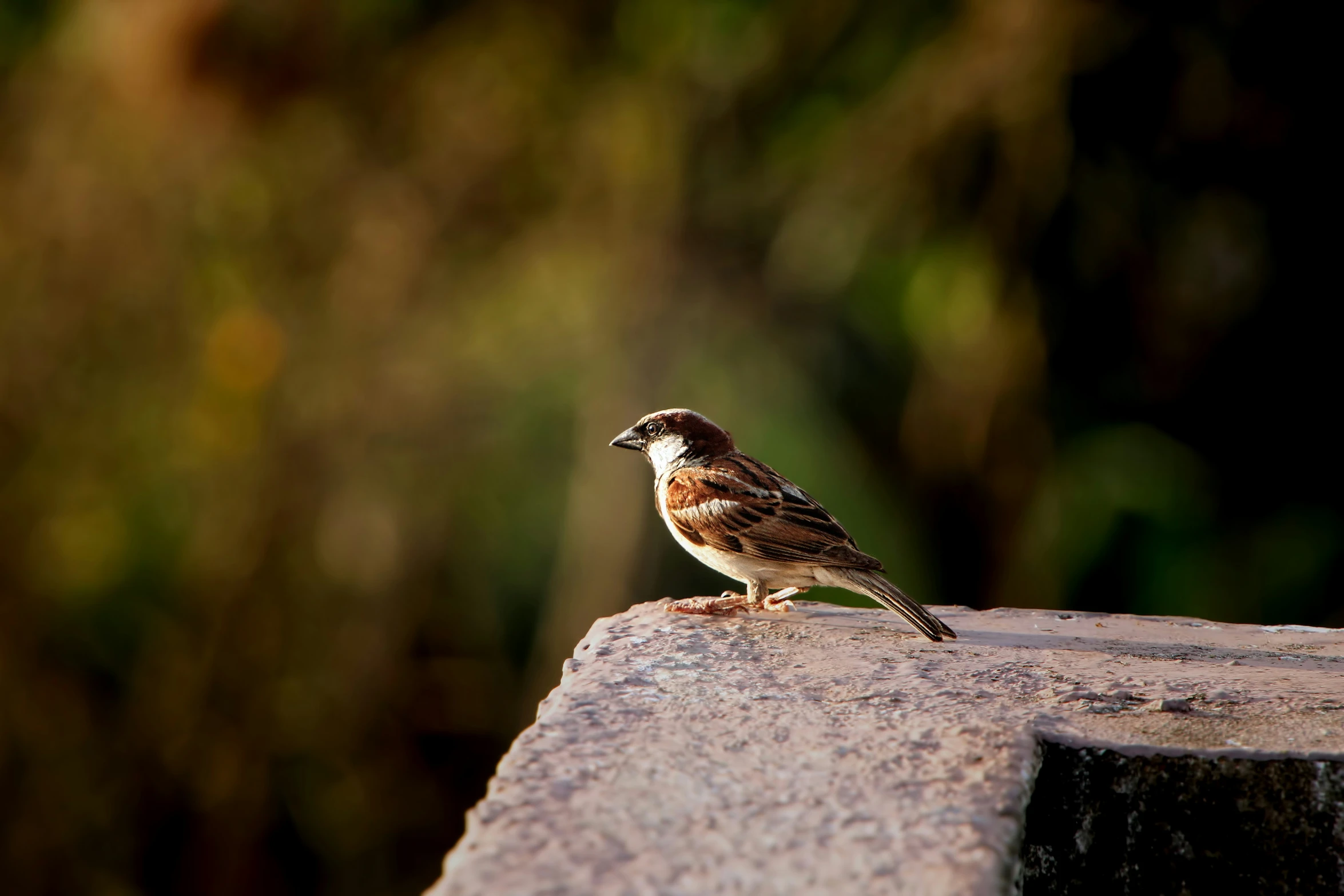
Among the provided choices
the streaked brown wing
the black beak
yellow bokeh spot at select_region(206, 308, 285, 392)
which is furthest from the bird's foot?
yellow bokeh spot at select_region(206, 308, 285, 392)

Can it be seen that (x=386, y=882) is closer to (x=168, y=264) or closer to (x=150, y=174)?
(x=168, y=264)

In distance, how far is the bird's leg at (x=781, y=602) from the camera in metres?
3.01

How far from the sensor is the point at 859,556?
2.89m

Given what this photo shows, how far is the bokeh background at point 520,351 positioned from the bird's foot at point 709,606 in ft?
7.84

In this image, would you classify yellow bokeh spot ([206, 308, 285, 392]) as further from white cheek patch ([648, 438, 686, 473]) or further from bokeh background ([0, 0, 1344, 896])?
white cheek patch ([648, 438, 686, 473])

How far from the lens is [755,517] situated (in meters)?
3.05

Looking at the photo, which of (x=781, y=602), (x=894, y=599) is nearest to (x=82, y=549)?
(x=781, y=602)

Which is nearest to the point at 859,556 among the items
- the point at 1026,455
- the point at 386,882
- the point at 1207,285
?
the point at 1026,455

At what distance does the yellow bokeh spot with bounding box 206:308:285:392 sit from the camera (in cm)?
585

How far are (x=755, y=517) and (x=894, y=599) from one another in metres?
0.49

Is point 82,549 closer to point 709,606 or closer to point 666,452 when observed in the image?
point 666,452

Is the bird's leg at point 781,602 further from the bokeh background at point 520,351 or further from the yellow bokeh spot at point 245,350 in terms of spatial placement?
the yellow bokeh spot at point 245,350

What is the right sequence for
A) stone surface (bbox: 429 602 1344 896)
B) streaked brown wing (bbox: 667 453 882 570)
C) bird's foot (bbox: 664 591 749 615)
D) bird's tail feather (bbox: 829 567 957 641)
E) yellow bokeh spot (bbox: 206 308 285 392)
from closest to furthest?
stone surface (bbox: 429 602 1344 896)
bird's tail feather (bbox: 829 567 957 641)
bird's foot (bbox: 664 591 749 615)
streaked brown wing (bbox: 667 453 882 570)
yellow bokeh spot (bbox: 206 308 285 392)

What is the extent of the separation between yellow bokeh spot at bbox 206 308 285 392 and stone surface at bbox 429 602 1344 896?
3727 millimetres
